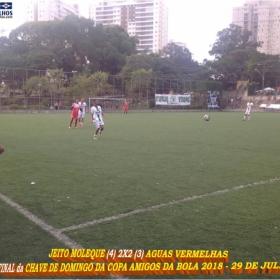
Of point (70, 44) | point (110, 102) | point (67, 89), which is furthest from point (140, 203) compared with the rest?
point (70, 44)

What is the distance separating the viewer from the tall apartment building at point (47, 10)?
A: 11746 centimetres

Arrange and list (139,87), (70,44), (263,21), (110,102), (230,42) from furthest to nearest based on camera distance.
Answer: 1. (263,21)
2. (230,42)
3. (70,44)
4. (139,87)
5. (110,102)

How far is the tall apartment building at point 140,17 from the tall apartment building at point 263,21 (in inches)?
1162

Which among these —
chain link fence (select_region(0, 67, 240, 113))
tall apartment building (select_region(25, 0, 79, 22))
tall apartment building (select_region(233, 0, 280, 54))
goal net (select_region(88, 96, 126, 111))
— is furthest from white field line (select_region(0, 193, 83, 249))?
tall apartment building (select_region(233, 0, 280, 54))

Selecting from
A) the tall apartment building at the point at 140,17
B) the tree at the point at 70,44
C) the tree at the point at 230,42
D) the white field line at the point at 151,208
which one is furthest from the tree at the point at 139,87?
the tall apartment building at the point at 140,17

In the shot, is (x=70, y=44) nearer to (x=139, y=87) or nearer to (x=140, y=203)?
(x=139, y=87)

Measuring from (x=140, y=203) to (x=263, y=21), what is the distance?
430 feet

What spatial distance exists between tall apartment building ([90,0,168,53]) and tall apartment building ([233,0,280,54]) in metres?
29.5

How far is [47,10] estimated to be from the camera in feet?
386

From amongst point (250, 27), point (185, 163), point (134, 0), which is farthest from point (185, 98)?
point (134, 0)

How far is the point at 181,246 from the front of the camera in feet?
13.1

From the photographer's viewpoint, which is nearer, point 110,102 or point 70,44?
point 110,102

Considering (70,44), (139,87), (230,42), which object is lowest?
(139,87)

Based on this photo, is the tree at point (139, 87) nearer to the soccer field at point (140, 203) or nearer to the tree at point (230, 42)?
the tree at point (230, 42)
